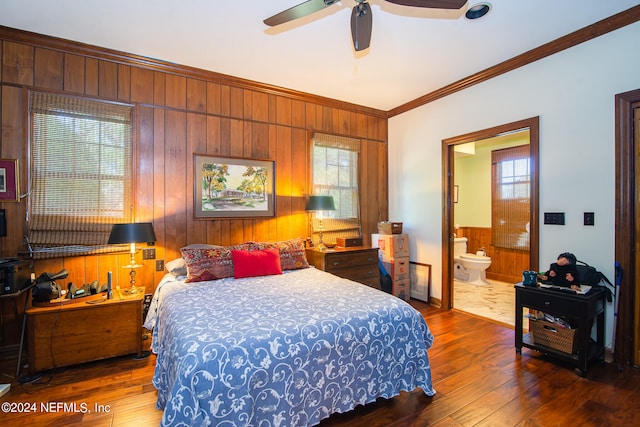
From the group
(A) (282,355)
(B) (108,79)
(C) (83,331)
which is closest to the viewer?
(A) (282,355)

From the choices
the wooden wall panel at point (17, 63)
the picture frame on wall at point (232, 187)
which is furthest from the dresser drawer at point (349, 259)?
the wooden wall panel at point (17, 63)

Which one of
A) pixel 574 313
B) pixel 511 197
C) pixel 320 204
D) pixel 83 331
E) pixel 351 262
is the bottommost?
pixel 83 331

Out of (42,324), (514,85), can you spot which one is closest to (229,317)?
(42,324)

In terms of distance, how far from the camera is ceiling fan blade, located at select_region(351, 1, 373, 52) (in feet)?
A: 6.26

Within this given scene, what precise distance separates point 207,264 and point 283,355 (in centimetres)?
153

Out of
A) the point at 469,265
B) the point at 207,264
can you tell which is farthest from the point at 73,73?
the point at 469,265

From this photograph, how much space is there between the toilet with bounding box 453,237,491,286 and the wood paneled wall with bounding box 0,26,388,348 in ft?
9.52

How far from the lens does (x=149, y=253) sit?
3098mm

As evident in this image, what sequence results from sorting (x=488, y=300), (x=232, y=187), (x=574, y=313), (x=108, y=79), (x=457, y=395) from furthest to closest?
(x=488, y=300), (x=232, y=187), (x=108, y=79), (x=574, y=313), (x=457, y=395)

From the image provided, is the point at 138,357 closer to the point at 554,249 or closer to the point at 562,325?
the point at 562,325

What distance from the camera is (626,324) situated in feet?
7.98

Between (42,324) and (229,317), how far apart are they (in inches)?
65.9

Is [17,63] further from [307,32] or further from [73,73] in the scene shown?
[307,32]

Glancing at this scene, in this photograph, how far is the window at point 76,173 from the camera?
266 cm
